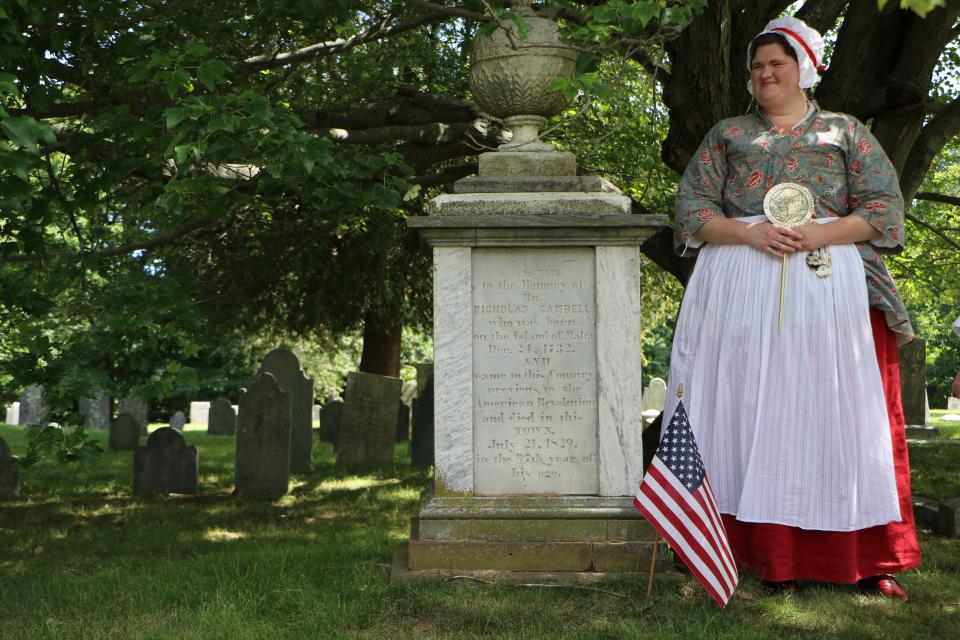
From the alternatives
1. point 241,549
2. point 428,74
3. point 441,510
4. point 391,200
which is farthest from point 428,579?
point 428,74

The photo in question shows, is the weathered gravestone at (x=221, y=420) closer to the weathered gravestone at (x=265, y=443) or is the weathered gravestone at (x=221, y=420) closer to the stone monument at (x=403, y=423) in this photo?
the stone monument at (x=403, y=423)

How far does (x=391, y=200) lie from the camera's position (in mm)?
6023

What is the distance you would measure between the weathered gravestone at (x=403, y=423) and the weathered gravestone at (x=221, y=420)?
19.4 ft

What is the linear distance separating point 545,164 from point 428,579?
2.06m

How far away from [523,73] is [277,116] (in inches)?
54.6

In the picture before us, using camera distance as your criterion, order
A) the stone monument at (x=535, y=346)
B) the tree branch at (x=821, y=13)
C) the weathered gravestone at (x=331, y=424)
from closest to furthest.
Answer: the stone monument at (x=535, y=346) → the tree branch at (x=821, y=13) → the weathered gravestone at (x=331, y=424)

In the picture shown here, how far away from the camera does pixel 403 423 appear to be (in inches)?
563

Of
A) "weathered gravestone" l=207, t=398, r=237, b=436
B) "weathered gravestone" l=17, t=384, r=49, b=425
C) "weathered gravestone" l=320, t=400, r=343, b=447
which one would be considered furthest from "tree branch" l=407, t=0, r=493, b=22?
"weathered gravestone" l=17, t=384, r=49, b=425

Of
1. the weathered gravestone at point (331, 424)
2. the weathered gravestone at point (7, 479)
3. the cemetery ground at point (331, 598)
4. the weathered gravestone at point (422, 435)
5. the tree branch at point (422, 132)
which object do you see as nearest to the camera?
the cemetery ground at point (331, 598)

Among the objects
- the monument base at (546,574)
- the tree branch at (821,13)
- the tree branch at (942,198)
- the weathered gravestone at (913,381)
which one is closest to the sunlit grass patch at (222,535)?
the monument base at (546,574)

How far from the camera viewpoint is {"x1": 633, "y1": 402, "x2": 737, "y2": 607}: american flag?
152 inches

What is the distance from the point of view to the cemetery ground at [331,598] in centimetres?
378

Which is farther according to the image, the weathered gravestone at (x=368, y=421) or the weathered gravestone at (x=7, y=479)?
the weathered gravestone at (x=368, y=421)

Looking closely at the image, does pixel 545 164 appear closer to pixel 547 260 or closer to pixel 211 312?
pixel 547 260
